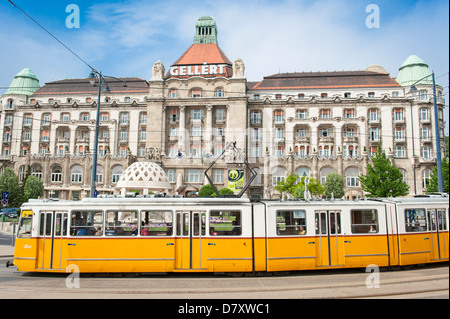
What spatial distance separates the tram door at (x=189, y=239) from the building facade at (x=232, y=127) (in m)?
46.5

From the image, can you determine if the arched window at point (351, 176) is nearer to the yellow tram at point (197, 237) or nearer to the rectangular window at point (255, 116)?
the rectangular window at point (255, 116)

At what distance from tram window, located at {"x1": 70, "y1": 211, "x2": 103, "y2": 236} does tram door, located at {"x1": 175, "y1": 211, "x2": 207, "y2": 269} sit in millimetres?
3280

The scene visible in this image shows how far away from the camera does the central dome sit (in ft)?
96.6

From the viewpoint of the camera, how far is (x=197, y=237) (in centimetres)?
1390

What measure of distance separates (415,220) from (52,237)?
51.8ft

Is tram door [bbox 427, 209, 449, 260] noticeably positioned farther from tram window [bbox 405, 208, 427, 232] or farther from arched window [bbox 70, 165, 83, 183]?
arched window [bbox 70, 165, 83, 183]

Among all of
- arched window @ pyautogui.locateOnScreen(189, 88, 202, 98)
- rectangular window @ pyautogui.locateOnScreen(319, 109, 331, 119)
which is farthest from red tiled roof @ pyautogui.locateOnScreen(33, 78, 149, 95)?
rectangular window @ pyautogui.locateOnScreen(319, 109, 331, 119)

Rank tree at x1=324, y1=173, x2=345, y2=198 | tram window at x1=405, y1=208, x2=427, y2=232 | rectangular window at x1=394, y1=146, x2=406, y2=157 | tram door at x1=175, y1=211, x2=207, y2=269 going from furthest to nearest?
rectangular window at x1=394, y1=146, x2=406, y2=157 → tree at x1=324, y1=173, x2=345, y2=198 → tram window at x1=405, y1=208, x2=427, y2=232 → tram door at x1=175, y1=211, x2=207, y2=269

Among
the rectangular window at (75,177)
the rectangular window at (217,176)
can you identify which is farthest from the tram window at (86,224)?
the rectangular window at (75,177)

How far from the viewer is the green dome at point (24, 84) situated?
7925 centimetres
